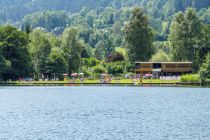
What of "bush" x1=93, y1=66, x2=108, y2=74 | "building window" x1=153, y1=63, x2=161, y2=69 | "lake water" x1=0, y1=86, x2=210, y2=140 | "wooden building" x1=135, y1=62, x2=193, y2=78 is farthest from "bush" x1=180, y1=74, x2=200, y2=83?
"lake water" x1=0, y1=86, x2=210, y2=140

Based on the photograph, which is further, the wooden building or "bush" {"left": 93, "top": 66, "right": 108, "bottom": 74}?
"bush" {"left": 93, "top": 66, "right": 108, "bottom": 74}

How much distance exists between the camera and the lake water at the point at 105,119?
46500 mm

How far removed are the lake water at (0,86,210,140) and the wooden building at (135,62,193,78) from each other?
67.2m

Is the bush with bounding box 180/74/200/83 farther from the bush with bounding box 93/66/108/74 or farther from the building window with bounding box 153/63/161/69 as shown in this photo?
the bush with bounding box 93/66/108/74

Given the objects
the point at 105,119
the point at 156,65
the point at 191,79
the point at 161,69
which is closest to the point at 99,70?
the point at 156,65

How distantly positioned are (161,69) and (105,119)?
327 feet

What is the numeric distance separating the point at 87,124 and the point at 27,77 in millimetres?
90129

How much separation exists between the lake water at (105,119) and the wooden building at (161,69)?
67199 millimetres

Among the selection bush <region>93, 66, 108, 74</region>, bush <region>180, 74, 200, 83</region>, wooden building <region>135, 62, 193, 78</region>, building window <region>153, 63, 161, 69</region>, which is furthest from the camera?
bush <region>93, 66, 108, 74</region>

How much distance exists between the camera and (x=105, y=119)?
57.5 metres

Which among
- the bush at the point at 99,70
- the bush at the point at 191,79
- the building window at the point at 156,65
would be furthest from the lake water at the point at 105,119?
the bush at the point at 99,70

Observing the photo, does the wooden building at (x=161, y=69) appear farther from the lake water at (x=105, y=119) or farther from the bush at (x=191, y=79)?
the lake water at (x=105, y=119)

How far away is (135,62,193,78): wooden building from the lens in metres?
150

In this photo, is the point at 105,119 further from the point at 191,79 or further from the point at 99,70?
the point at 99,70
